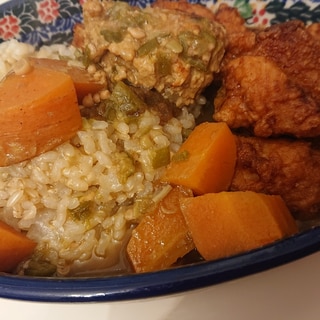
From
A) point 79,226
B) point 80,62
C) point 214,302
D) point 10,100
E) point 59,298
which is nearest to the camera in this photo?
point 59,298

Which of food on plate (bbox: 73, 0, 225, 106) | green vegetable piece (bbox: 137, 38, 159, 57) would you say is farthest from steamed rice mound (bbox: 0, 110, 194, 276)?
green vegetable piece (bbox: 137, 38, 159, 57)

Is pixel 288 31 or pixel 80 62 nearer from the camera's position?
pixel 288 31

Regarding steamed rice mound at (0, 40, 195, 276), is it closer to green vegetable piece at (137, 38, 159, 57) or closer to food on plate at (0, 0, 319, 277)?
food on plate at (0, 0, 319, 277)

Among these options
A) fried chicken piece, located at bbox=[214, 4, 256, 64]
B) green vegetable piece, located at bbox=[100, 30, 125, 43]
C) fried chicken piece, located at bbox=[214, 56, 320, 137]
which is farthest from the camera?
fried chicken piece, located at bbox=[214, 4, 256, 64]

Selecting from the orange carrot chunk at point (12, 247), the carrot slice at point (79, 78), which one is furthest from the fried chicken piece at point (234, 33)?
the orange carrot chunk at point (12, 247)

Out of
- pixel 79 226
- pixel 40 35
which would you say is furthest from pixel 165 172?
pixel 40 35

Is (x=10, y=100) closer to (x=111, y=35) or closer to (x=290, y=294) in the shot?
(x=111, y=35)
